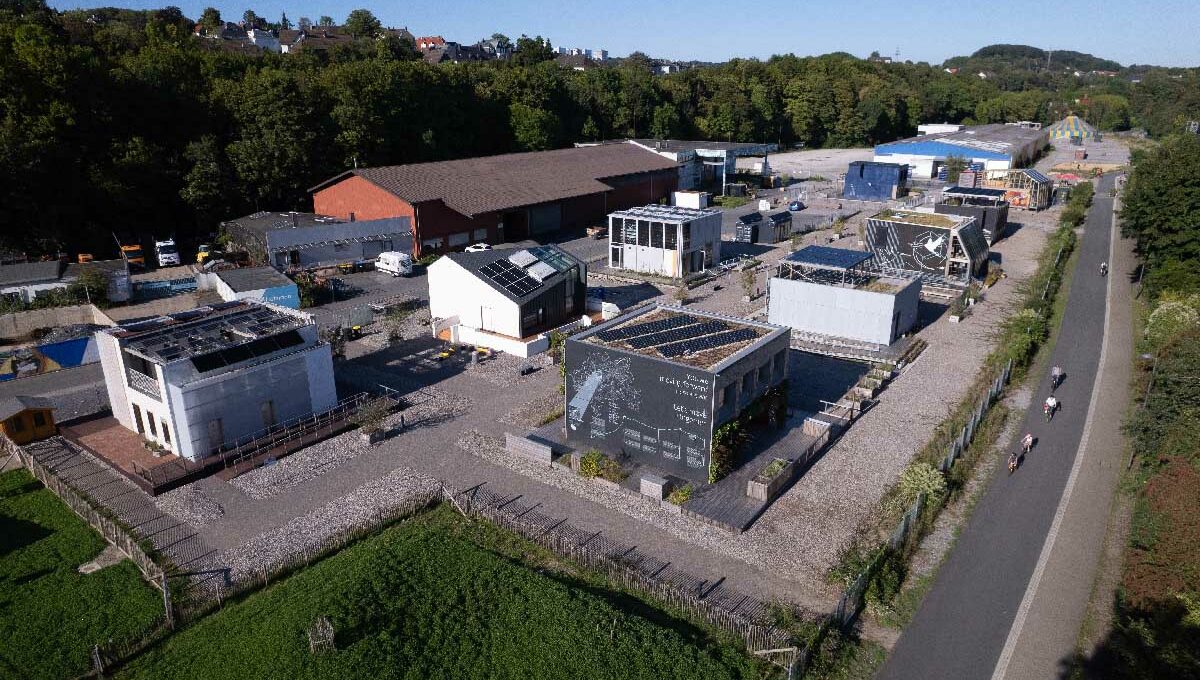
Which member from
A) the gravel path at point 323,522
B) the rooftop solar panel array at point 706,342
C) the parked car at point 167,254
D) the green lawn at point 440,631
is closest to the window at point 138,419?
the gravel path at point 323,522

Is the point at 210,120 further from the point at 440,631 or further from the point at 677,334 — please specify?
the point at 440,631

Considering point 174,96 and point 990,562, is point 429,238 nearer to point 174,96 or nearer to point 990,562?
point 174,96

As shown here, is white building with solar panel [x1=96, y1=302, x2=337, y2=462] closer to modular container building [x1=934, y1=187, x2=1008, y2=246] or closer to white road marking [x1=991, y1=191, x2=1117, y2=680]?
white road marking [x1=991, y1=191, x2=1117, y2=680]

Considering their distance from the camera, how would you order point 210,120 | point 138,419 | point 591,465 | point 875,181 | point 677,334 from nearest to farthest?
point 591,465
point 138,419
point 677,334
point 210,120
point 875,181

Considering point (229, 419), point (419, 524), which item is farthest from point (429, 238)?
point (419, 524)

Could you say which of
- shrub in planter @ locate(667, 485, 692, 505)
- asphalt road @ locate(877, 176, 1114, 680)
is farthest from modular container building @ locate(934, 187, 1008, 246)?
shrub in planter @ locate(667, 485, 692, 505)

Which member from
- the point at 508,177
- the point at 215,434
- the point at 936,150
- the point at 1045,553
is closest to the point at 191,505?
the point at 215,434
